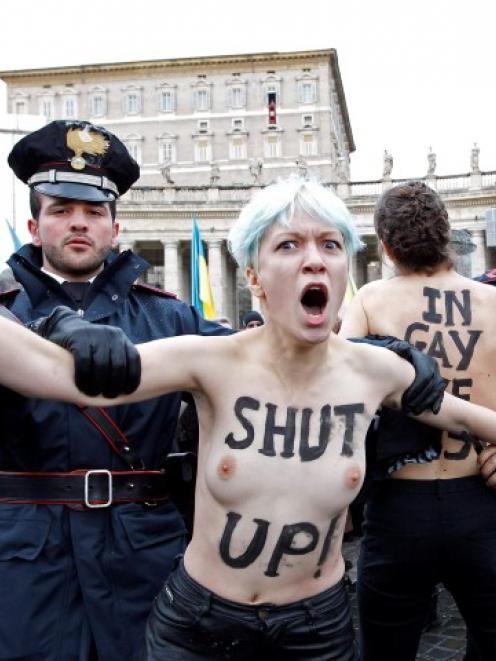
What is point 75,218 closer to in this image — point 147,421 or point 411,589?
point 147,421

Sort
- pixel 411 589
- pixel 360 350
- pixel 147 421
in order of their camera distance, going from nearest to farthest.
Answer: pixel 360 350 → pixel 147 421 → pixel 411 589

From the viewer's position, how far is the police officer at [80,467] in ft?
8.30

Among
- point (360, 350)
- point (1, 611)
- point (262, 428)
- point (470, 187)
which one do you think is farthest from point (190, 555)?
point (470, 187)

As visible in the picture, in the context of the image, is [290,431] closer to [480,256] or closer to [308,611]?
[308,611]

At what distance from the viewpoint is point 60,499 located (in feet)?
8.52

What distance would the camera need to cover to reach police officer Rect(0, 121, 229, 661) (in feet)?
8.30

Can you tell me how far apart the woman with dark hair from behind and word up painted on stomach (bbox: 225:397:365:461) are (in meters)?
0.55

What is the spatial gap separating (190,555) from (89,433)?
55 cm

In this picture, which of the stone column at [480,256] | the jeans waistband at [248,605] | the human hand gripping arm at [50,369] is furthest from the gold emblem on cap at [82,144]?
the stone column at [480,256]

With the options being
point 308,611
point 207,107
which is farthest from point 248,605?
point 207,107

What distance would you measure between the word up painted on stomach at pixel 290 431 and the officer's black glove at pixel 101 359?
1.22ft

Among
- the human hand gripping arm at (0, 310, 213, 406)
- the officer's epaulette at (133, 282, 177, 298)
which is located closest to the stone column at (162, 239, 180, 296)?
the officer's epaulette at (133, 282, 177, 298)

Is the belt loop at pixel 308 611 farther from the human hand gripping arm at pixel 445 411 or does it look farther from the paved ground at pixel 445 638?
the paved ground at pixel 445 638

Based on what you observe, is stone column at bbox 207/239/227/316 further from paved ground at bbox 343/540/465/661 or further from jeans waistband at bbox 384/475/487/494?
jeans waistband at bbox 384/475/487/494
